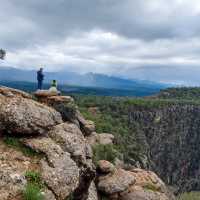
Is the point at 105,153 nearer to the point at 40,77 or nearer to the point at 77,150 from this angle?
the point at 40,77

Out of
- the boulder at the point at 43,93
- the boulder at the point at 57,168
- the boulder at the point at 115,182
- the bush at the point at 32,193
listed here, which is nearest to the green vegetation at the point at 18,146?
the boulder at the point at 57,168

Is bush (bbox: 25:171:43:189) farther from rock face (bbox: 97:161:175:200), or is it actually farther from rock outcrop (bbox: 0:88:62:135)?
rock face (bbox: 97:161:175:200)

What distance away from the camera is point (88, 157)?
29359 millimetres

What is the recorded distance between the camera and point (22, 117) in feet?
83.3

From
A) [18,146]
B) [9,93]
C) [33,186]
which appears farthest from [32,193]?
[9,93]

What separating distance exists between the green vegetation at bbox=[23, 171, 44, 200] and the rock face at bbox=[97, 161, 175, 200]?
13073mm

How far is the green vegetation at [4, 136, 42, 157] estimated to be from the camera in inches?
956

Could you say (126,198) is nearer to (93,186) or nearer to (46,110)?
(93,186)

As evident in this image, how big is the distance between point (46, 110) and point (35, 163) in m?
4.96

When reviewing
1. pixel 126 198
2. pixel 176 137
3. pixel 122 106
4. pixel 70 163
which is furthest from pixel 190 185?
pixel 70 163

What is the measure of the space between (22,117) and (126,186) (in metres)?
13.5

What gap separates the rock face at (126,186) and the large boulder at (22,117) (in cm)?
998

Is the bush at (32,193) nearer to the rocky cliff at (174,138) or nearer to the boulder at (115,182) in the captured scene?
the boulder at (115,182)

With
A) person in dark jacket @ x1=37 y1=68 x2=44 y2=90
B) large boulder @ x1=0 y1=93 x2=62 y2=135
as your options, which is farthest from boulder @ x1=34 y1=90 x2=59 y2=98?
person in dark jacket @ x1=37 y1=68 x2=44 y2=90
